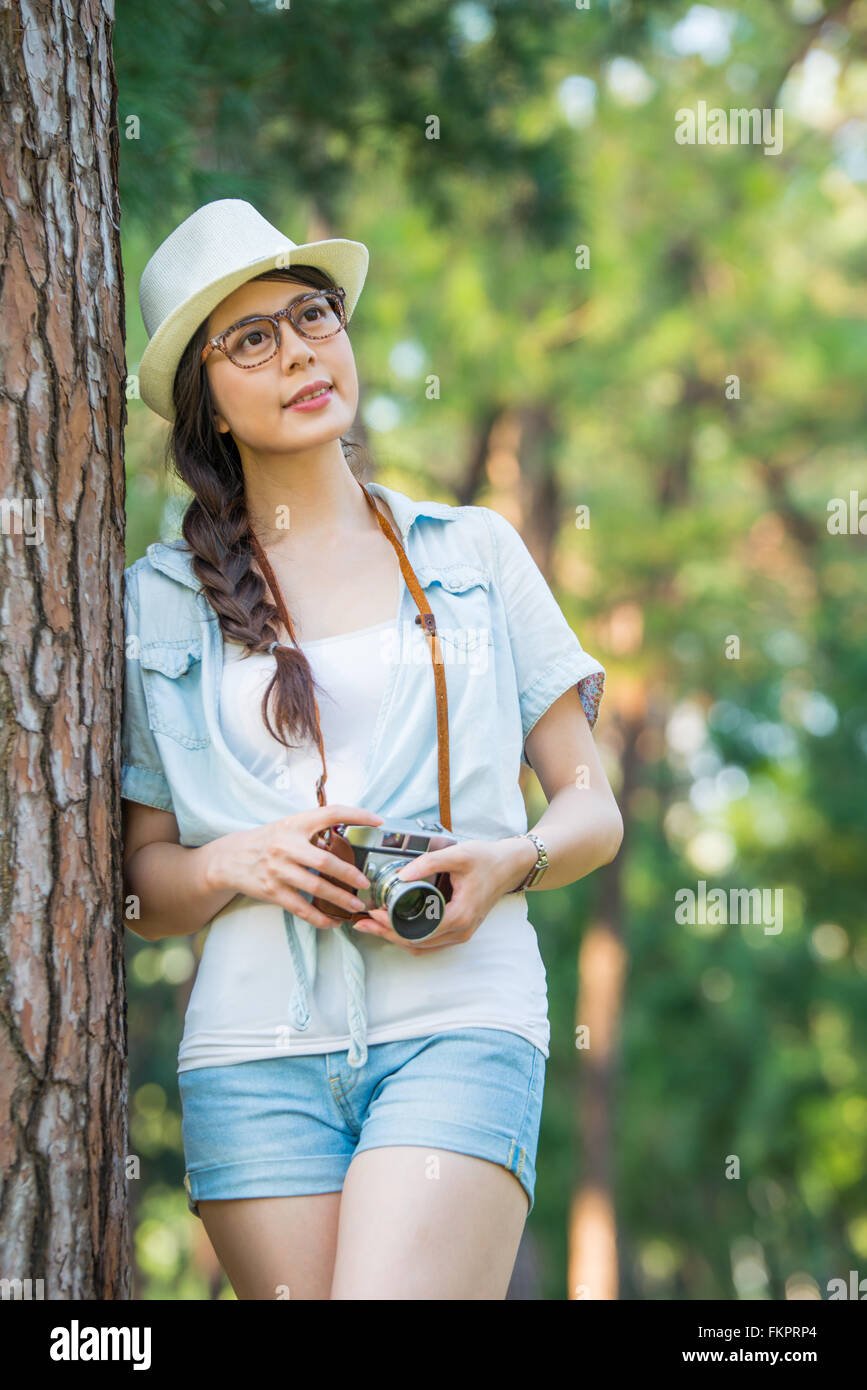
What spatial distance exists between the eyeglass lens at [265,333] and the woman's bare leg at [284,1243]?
1.43 m

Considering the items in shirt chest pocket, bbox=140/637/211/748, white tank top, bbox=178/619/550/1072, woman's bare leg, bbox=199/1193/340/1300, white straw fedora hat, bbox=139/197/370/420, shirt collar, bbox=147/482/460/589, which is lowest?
woman's bare leg, bbox=199/1193/340/1300

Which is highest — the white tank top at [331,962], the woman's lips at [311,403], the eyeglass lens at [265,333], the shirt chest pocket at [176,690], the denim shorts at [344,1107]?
the eyeglass lens at [265,333]

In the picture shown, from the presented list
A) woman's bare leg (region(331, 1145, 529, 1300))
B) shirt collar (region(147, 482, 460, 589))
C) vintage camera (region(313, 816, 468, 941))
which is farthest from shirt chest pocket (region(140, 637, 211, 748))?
woman's bare leg (region(331, 1145, 529, 1300))

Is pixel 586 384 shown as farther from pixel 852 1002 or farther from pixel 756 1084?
pixel 756 1084

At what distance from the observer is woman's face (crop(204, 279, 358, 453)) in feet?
7.94

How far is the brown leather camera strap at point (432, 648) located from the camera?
2.25 meters

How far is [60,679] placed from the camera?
84.4 inches

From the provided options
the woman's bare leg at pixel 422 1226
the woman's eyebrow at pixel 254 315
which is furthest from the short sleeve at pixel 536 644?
the woman's bare leg at pixel 422 1226

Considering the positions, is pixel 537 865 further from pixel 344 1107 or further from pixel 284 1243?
pixel 284 1243

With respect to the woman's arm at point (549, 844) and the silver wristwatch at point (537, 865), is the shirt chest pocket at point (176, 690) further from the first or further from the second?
the silver wristwatch at point (537, 865)

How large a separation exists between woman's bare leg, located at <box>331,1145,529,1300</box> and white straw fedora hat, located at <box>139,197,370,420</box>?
1455mm

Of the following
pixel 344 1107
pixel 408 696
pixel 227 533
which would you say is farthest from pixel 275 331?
pixel 344 1107

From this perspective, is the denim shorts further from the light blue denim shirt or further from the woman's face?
the woman's face

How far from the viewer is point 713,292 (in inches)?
375
